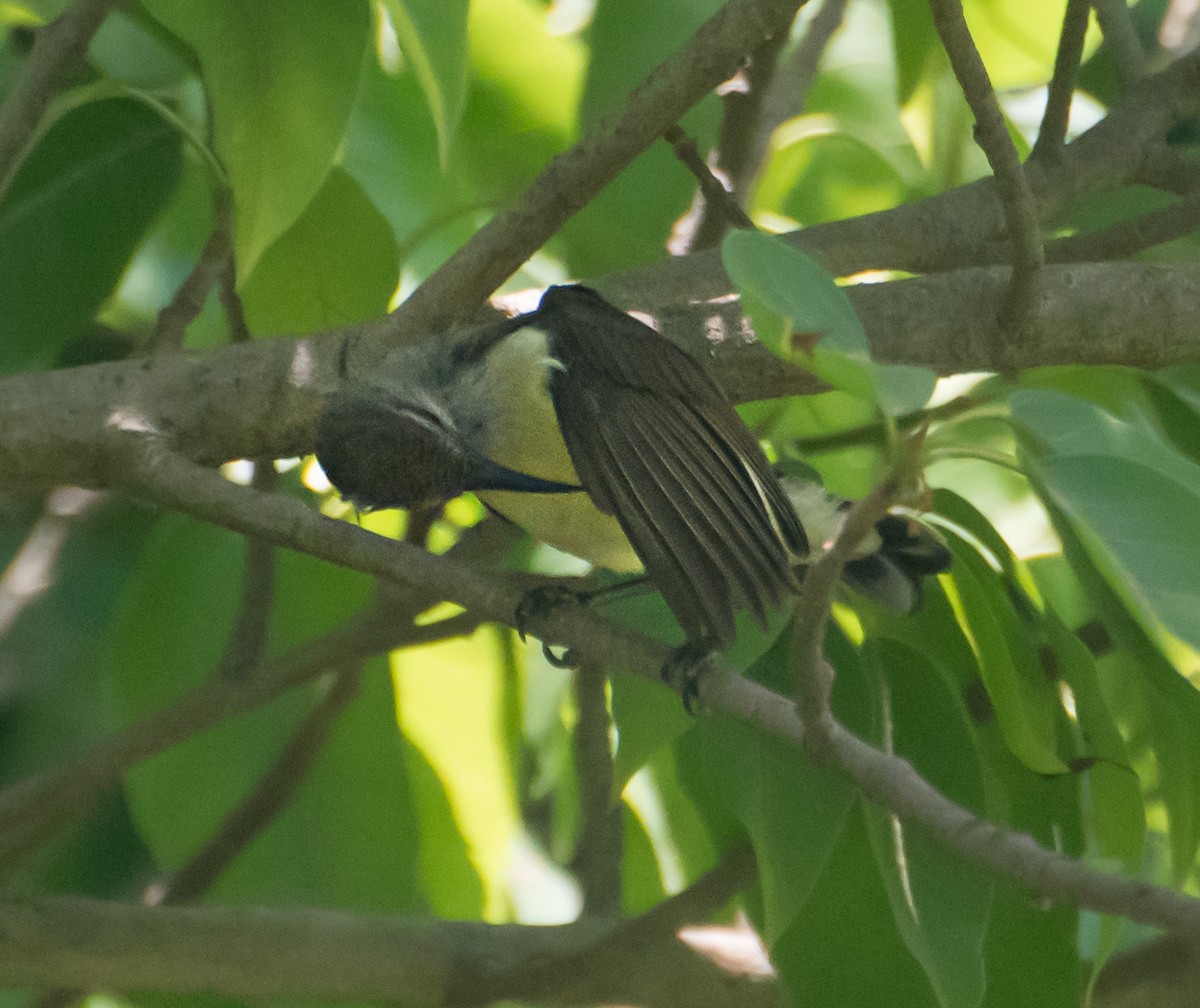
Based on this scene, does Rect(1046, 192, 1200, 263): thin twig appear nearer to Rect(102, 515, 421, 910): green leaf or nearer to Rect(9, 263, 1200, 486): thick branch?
Rect(9, 263, 1200, 486): thick branch

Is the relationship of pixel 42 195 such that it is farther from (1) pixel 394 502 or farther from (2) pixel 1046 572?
(2) pixel 1046 572

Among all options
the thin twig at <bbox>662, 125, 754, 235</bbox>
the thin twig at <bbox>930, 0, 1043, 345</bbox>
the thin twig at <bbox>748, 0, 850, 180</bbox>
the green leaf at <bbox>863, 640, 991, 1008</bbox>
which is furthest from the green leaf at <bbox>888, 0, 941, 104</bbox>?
the green leaf at <bbox>863, 640, 991, 1008</bbox>

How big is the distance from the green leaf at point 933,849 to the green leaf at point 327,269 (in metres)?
0.74

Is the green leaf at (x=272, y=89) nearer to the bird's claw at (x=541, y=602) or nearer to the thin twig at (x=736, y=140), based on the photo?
the bird's claw at (x=541, y=602)

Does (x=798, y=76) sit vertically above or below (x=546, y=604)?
above

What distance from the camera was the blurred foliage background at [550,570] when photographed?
1451 millimetres

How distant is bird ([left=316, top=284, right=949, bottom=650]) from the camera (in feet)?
4.66

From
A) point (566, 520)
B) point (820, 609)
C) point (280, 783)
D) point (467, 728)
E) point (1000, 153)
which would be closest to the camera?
point (820, 609)

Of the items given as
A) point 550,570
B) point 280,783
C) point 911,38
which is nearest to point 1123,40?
point 911,38

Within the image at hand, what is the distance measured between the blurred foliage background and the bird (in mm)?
122

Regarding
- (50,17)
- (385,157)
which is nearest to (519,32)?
(385,157)

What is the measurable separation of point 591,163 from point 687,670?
55 centimetres

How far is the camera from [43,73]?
157cm

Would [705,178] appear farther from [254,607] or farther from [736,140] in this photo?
[254,607]
